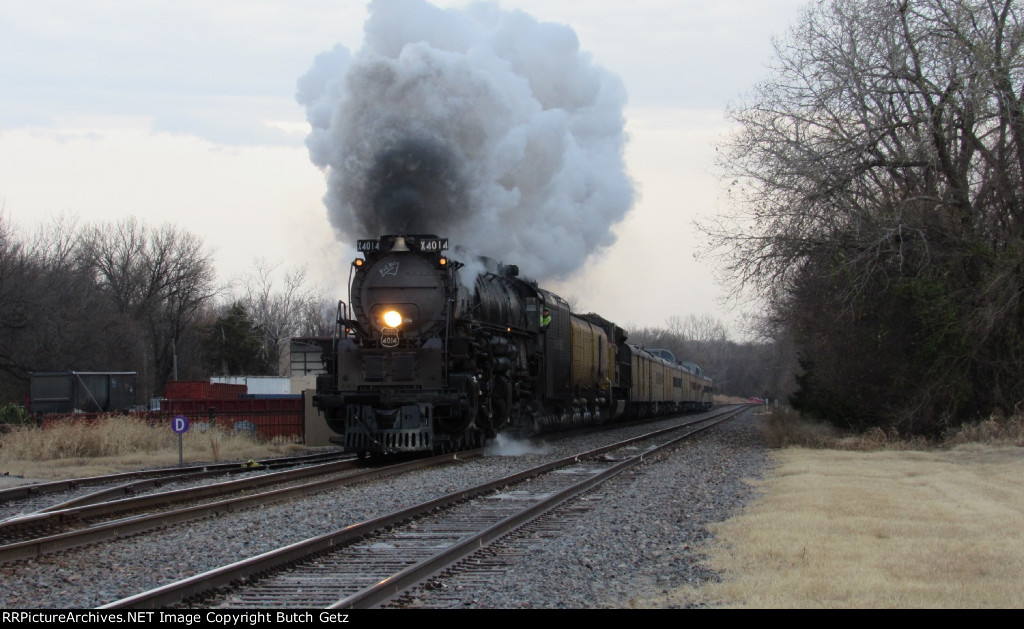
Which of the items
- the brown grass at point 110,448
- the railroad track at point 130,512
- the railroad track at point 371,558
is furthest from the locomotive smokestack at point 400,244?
the brown grass at point 110,448

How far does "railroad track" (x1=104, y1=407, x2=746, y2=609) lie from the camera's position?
6.46 metres

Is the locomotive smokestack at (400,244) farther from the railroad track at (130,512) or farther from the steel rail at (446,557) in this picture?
the steel rail at (446,557)

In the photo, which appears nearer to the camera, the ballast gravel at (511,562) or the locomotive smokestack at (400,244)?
the ballast gravel at (511,562)

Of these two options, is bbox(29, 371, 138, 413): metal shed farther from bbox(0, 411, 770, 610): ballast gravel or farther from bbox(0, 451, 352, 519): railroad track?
bbox(0, 411, 770, 610): ballast gravel

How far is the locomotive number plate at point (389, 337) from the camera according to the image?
57.1 feet

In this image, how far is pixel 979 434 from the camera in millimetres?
20250

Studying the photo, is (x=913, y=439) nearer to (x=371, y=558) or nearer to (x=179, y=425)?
(x=179, y=425)

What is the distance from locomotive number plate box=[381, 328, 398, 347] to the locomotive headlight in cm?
9

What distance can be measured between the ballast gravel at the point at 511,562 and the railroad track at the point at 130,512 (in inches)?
7.4

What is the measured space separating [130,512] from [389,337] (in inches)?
274

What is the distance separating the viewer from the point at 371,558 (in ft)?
26.6

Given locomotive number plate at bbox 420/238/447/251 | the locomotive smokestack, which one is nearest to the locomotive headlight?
the locomotive smokestack

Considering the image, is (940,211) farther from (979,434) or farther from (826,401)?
(826,401)

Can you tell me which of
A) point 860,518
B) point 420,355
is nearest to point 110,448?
point 420,355
